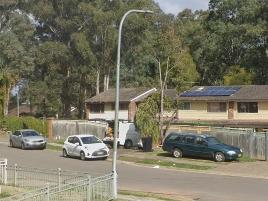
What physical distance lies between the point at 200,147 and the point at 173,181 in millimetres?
9405

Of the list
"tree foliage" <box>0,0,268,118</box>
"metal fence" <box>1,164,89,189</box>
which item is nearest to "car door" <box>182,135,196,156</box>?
"metal fence" <box>1,164,89,189</box>

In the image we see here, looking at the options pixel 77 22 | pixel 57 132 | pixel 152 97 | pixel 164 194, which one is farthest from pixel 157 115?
pixel 77 22

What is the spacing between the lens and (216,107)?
58.0m

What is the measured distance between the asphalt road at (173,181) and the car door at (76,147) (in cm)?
65

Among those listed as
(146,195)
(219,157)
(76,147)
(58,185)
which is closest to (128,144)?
(76,147)

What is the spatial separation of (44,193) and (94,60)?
5910 centimetres

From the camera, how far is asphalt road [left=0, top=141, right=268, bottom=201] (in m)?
23.2

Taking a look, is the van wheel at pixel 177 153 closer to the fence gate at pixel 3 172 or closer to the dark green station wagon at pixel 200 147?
the dark green station wagon at pixel 200 147

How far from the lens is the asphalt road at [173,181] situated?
23234 millimetres

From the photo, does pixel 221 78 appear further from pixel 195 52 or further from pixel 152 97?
pixel 152 97

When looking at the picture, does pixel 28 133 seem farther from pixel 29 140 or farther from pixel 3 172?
pixel 3 172

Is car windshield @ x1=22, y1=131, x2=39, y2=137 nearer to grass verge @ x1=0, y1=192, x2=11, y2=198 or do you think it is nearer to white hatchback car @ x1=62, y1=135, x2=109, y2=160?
white hatchback car @ x1=62, y1=135, x2=109, y2=160

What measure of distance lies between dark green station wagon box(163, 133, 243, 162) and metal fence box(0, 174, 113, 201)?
1665cm

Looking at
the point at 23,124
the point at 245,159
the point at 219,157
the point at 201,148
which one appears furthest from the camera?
the point at 23,124
